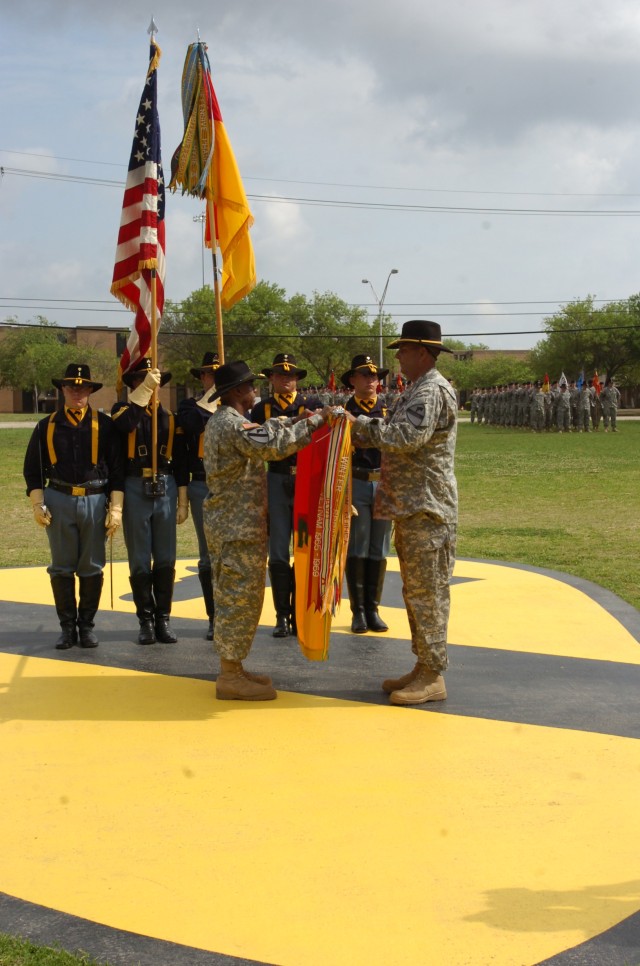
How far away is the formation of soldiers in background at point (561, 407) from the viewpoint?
4025cm

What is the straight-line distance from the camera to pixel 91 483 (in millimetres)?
6852

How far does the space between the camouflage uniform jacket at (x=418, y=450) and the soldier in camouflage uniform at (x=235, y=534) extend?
532 millimetres

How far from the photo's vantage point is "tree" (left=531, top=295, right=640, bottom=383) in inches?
2734

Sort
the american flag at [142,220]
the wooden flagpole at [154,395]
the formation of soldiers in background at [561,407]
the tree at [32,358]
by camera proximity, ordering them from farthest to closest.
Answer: the tree at [32,358] < the formation of soldiers in background at [561,407] < the american flag at [142,220] < the wooden flagpole at [154,395]

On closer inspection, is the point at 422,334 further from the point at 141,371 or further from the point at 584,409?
the point at 584,409

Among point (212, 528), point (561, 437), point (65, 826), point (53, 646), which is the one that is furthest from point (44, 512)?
point (561, 437)

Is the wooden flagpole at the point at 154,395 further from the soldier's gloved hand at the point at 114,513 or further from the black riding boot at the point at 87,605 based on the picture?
the black riding boot at the point at 87,605

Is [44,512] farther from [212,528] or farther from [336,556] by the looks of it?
[336,556]

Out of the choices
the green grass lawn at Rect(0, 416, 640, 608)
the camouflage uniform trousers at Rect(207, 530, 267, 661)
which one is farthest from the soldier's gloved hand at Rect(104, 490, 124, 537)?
the green grass lawn at Rect(0, 416, 640, 608)

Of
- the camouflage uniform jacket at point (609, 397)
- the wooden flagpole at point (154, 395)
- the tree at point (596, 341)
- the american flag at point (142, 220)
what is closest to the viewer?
the wooden flagpole at point (154, 395)

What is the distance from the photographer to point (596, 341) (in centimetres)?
7025

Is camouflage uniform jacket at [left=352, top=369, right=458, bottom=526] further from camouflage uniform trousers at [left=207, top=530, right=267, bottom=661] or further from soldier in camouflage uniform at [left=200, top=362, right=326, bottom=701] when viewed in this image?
camouflage uniform trousers at [left=207, top=530, right=267, bottom=661]

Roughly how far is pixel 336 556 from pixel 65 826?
221 cm

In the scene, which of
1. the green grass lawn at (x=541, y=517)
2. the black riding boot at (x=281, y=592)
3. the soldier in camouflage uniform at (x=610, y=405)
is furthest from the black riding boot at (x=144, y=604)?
the soldier in camouflage uniform at (x=610, y=405)
